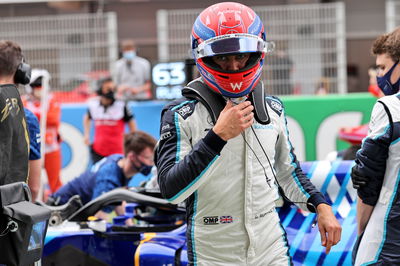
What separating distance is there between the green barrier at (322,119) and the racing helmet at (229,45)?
8.29 m

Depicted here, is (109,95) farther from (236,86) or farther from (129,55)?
(236,86)

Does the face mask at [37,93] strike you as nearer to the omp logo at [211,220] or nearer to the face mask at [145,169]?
the face mask at [145,169]

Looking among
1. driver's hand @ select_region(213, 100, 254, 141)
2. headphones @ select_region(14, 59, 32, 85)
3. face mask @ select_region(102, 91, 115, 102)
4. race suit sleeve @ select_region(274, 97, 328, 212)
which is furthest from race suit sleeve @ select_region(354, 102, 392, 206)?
face mask @ select_region(102, 91, 115, 102)

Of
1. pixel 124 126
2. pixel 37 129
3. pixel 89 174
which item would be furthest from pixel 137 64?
pixel 37 129

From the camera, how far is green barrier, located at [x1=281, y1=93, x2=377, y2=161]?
1132 centimetres

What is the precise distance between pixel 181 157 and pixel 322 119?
876 centimetres

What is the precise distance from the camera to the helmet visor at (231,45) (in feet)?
9.84

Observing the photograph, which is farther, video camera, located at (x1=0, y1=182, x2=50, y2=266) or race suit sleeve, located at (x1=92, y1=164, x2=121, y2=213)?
race suit sleeve, located at (x1=92, y1=164, x2=121, y2=213)

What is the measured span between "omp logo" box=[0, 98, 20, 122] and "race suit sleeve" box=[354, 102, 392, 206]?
1.68 meters

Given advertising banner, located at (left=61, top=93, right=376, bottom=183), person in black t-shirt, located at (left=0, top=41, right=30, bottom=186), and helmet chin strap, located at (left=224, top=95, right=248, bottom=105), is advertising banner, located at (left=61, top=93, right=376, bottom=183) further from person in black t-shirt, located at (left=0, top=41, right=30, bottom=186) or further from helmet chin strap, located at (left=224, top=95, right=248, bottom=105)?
helmet chin strap, located at (left=224, top=95, right=248, bottom=105)

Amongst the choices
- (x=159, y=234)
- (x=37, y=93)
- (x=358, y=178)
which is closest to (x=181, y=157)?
(x=358, y=178)

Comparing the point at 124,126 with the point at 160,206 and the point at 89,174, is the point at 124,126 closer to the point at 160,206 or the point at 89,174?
the point at 89,174

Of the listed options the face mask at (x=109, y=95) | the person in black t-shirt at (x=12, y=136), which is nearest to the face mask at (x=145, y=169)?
the person in black t-shirt at (x=12, y=136)

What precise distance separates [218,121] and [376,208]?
1.00 m
